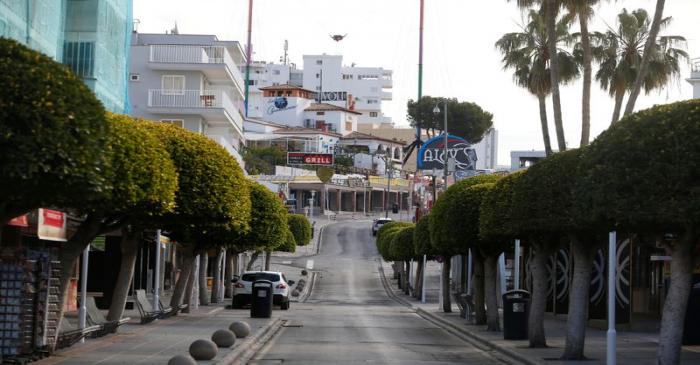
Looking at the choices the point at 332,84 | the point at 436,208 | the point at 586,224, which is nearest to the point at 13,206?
the point at 586,224

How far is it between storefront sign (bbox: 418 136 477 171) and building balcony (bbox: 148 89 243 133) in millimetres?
11678

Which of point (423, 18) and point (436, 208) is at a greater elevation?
point (423, 18)

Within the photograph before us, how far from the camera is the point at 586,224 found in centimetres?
2067

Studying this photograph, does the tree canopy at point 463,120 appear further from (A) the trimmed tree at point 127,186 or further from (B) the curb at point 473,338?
(A) the trimmed tree at point 127,186

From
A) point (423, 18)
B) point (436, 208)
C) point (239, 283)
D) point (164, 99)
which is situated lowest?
point (239, 283)

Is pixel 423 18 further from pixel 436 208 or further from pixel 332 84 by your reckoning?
pixel 332 84

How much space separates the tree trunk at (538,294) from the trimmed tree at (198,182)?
28.6 ft

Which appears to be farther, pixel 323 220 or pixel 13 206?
pixel 323 220

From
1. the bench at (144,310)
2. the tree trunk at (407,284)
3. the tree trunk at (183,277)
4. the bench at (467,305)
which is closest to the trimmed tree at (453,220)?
the bench at (467,305)

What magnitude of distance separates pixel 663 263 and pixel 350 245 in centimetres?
7113

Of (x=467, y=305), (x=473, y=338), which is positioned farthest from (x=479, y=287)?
(x=473, y=338)

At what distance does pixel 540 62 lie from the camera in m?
39.5

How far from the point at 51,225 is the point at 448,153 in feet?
117

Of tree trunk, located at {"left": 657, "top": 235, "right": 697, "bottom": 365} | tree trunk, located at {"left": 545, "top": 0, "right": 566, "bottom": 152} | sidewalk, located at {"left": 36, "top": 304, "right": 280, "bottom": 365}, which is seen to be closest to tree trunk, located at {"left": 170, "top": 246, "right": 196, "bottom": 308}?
sidewalk, located at {"left": 36, "top": 304, "right": 280, "bottom": 365}
